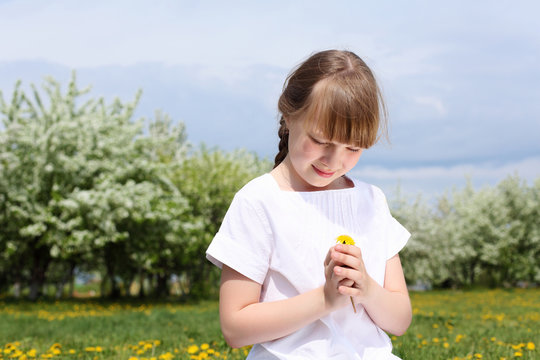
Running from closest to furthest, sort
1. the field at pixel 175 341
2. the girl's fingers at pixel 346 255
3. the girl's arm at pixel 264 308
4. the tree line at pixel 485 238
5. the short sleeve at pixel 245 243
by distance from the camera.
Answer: the girl's fingers at pixel 346 255 → the girl's arm at pixel 264 308 → the short sleeve at pixel 245 243 → the field at pixel 175 341 → the tree line at pixel 485 238

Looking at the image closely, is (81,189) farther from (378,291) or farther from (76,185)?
(378,291)

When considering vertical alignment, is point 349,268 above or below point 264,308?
above

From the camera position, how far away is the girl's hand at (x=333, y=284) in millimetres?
2010

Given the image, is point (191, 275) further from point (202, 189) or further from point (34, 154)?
point (34, 154)

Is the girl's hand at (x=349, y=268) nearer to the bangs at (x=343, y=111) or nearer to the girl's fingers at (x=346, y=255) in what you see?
the girl's fingers at (x=346, y=255)

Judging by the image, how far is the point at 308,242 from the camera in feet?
7.45

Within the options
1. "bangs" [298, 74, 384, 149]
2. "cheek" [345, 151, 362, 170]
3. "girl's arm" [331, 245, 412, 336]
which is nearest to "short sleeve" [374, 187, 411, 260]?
"girl's arm" [331, 245, 412, 336]

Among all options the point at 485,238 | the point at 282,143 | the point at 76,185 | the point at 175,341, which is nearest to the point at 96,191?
the point at 76,185

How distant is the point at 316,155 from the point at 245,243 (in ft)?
1.54

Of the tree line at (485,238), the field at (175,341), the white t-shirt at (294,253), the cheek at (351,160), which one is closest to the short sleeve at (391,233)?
the white t-shirt at (294,253)

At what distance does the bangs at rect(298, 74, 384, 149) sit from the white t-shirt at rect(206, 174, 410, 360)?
0.31 meters

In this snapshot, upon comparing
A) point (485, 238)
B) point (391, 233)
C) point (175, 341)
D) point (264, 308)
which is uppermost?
point (391, 233)

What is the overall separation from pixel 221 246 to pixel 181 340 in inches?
219

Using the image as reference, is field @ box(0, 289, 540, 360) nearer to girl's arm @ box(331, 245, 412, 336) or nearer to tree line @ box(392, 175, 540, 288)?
girl's arm @ box(331, 245, 412, 336)
